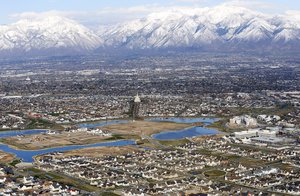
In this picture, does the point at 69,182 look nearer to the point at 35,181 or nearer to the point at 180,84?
the point at 35,181

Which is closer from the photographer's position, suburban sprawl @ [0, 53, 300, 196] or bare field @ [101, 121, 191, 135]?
suburban sprawl @ [0, 53, 300, 196]

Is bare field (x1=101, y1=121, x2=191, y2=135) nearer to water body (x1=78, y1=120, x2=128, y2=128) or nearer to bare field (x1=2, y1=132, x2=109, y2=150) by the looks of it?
water body (x1=78, y1=120, x2=128, y2=128)

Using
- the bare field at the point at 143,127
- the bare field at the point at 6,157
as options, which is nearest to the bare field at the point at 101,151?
the bare field at the point at 6,157

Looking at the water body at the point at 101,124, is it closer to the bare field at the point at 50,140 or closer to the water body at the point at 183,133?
the bare field at the point at 50,140

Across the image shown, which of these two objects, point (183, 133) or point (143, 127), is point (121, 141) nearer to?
point (143, 127)

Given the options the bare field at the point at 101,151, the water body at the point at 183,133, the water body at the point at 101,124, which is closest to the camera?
the bare field at the point at 101,151

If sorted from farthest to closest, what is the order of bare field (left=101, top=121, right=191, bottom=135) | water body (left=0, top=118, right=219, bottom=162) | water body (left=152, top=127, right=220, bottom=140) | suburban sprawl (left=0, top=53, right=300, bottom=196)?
bare field (left=101, top=121, right=191, bottom=135), water body (left=152, top=127, right=220, bottom=140), water body (left=0, top=118, right=219, bottom=162), suburban sprawl (left=0, top=53, right=300, bottom=196)

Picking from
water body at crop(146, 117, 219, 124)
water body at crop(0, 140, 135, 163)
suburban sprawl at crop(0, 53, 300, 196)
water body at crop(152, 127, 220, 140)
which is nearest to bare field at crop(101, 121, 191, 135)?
suburban sprawl at crop(0, 53, 300, 196)
